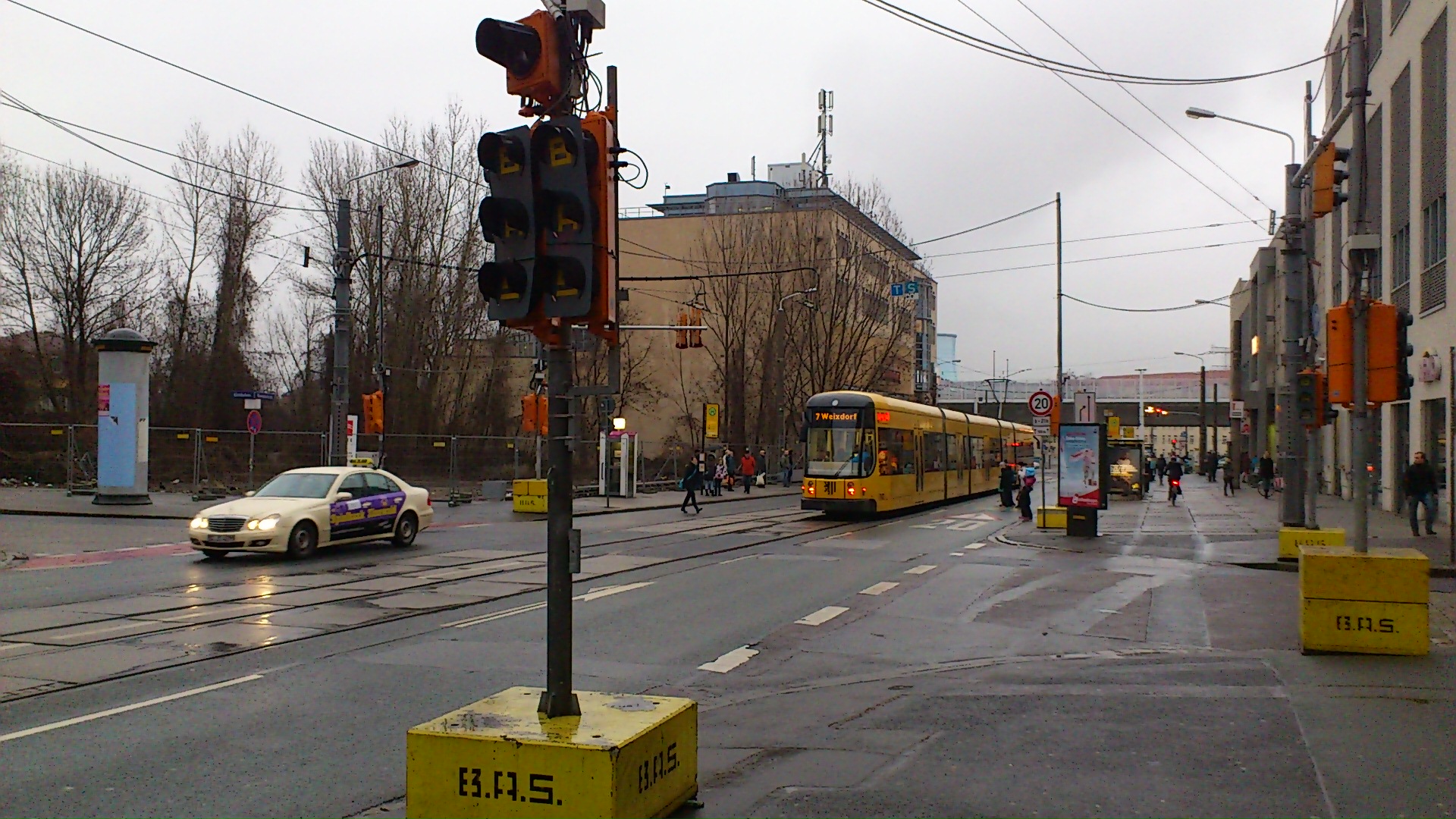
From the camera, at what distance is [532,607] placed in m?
13.3

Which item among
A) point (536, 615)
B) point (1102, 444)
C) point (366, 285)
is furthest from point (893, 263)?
point (536, 615)

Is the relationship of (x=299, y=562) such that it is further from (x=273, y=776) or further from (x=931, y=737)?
(x=931, y=737)

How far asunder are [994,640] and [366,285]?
1738 inches

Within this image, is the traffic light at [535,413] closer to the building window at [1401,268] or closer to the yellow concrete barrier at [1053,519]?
the yellow concrete barrier at [1053,519]

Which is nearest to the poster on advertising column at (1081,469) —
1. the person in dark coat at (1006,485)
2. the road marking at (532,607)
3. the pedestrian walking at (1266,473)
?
the person in dark coat at (1006,485)

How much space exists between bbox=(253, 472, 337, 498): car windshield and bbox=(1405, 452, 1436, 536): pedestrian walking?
65.7ft

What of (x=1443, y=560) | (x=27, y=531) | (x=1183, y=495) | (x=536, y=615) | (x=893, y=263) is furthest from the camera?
(x=893, y=263)

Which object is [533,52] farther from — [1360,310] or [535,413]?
[535,413]

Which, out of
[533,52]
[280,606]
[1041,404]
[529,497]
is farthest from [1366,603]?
[529,497]

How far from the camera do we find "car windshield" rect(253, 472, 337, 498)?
760 inches

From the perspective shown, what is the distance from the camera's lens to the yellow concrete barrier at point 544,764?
4711mm

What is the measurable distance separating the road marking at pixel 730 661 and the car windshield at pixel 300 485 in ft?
36.1

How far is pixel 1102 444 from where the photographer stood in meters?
25.0

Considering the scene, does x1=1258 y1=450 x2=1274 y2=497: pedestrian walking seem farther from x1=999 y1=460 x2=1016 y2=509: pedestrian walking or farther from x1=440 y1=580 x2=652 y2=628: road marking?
x1=440 y1=580 x2=652 y2=628: road marking
